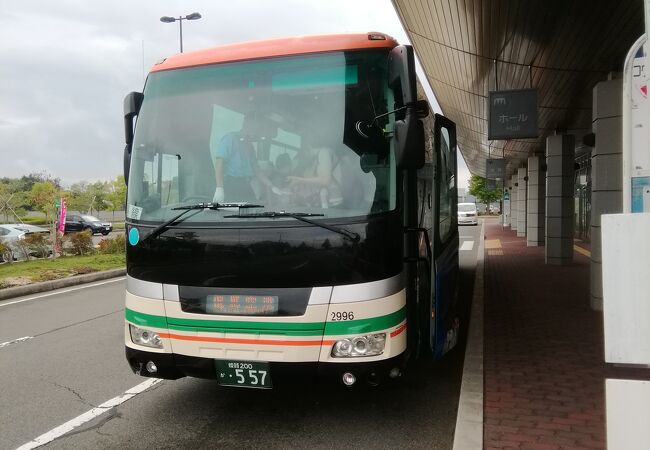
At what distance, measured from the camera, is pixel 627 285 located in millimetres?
1963

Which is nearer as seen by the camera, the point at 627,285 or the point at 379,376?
the point at 627,285

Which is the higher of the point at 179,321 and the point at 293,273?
the point at 293,273

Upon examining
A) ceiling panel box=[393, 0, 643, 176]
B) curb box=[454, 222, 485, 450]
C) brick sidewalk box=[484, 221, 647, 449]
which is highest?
ceiling panel box=[393, 0, 643, 176]

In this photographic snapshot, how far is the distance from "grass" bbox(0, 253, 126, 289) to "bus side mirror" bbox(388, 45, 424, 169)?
Answer: 36.6ft

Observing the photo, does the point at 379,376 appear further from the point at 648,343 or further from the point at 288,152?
the point at 648,343

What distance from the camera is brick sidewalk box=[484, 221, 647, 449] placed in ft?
12.8

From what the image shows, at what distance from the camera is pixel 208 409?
4.59 m

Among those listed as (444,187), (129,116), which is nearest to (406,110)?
(129,116)

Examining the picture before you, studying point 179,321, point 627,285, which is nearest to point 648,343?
point 627,285

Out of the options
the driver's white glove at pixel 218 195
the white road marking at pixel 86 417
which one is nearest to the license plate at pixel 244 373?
the driver's white glove at pixel 218 195

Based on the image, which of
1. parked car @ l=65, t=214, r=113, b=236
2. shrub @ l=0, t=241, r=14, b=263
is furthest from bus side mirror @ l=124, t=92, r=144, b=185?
parked car @ l=65, t=214, r=113, b=236

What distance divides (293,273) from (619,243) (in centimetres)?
213

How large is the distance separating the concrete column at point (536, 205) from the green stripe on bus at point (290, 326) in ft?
60.8

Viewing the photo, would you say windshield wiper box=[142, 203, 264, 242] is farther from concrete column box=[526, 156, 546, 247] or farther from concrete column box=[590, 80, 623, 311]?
concrete column box=[526, 156, 546, 247]
